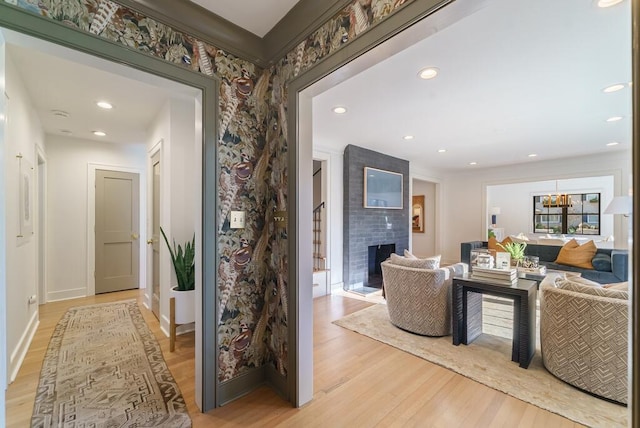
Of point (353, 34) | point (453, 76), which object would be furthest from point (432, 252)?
point (353, 34)

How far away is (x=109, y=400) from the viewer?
188cm

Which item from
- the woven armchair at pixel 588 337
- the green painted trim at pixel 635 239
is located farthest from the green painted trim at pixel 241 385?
the woven armchair at pixel 588 337

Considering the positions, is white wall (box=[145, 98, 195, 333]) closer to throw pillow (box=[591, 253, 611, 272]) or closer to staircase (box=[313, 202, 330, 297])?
staircase (box=[313, 202, 330, 297])

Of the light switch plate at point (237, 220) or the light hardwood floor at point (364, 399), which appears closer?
the light hardwood floor at point (364, 399)

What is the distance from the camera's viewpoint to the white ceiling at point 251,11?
66.2 inches

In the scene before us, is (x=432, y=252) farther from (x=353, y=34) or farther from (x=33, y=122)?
(x=33, y=122)

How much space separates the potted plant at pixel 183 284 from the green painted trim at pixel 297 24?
79.4 inches

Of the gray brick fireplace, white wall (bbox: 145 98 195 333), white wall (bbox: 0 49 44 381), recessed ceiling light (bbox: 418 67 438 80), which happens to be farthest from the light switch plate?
the gray brick fireplace

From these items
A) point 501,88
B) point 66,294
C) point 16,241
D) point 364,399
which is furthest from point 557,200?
point 66,294

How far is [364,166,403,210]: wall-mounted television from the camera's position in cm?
515

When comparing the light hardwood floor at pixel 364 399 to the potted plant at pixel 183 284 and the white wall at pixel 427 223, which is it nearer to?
the potted plant at pixel 183 284

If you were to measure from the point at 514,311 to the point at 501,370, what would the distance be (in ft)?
1.66

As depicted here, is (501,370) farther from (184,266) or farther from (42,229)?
(42,229)

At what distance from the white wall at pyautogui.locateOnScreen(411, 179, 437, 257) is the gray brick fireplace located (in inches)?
108
